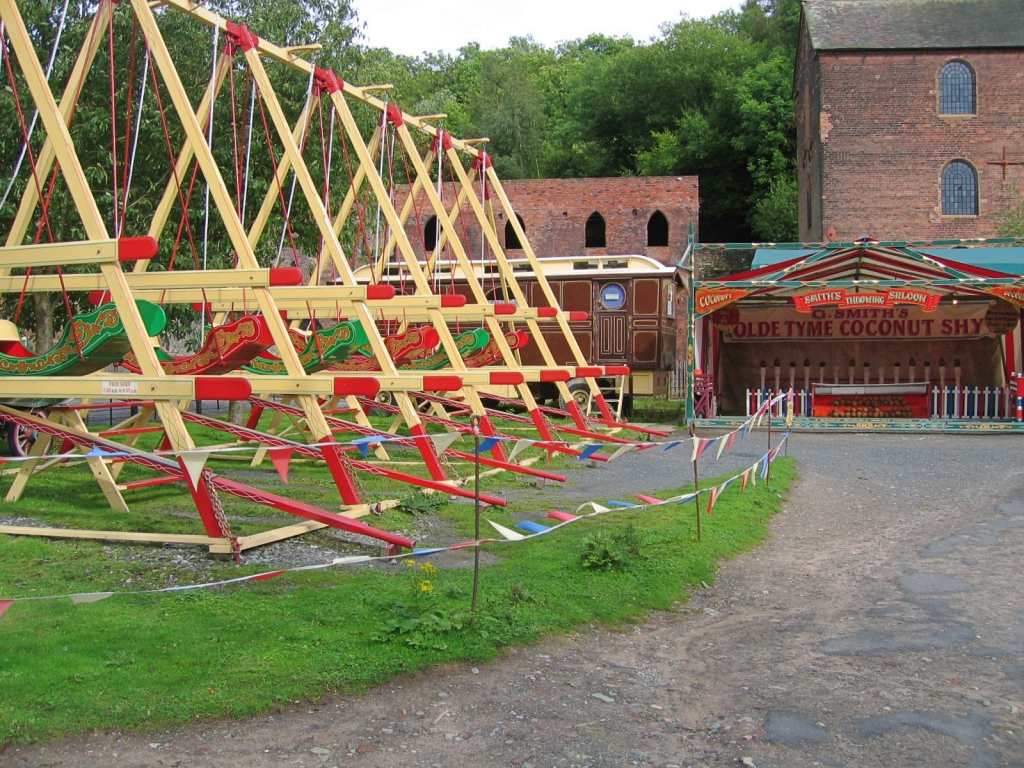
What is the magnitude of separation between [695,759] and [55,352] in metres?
5.98

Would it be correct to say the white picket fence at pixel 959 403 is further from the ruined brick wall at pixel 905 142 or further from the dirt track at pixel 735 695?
the ruined brick wall at pixel 905 142

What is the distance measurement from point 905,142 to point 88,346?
32.1 metres

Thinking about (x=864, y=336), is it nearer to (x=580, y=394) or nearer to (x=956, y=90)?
(x=580, y=394)

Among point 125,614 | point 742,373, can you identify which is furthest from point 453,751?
point 742,373

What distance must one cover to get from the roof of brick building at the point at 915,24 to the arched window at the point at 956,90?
792 mm

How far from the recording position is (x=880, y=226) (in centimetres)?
3475

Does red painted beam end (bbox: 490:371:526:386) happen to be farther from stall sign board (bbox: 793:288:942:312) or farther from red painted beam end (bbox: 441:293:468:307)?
stall sign board (bbox: 793:288:942:312)

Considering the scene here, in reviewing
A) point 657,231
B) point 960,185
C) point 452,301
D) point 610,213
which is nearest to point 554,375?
point 452,301

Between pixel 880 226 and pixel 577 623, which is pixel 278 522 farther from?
pixel 880 226

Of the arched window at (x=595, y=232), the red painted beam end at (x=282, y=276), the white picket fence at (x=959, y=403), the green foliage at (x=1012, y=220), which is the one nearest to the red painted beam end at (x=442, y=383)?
the red painted beam end at (x=282, y=276)

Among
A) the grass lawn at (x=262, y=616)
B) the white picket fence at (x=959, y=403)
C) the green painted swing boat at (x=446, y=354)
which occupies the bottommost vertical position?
the grass lawn at (x=262, y=616)

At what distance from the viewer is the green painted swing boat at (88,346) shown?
308 inches

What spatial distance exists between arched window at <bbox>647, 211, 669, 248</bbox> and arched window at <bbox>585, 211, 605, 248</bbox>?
1.85m

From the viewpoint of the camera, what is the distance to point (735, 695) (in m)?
5.07
